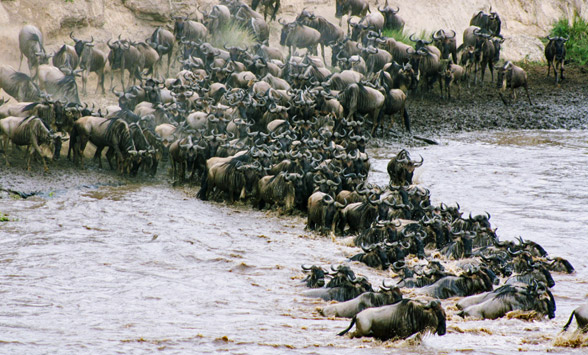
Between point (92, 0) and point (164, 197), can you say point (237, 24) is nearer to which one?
point (92, 0)

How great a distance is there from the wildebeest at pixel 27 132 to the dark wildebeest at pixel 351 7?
42.0 feet

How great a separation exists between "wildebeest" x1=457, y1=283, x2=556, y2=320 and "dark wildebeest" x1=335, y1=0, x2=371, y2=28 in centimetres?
1755

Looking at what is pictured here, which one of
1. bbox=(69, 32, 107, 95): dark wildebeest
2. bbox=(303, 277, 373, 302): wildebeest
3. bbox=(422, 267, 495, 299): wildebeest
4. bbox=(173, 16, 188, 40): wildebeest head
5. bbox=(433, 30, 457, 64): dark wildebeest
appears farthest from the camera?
bbox=(433, 30, 457, 64): dark wildebeest

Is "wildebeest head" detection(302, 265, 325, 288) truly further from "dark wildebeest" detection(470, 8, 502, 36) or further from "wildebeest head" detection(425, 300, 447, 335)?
"dark wildebeest" detection(470, 8, 502, 36)

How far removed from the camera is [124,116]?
14484mm

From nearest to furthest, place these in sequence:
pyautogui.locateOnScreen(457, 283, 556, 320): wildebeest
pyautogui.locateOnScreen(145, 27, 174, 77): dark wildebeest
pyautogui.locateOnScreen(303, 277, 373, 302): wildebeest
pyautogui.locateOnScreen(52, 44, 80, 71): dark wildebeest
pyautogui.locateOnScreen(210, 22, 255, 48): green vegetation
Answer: pyautogui.locateOnScreen(457, 283, 556, 320): wildebeest → pyautogui.locateOnScreen(303, 277, 373, 302): wildebeest → pyautogui.locateOnScreen(52, 44, 80, 71): dark wildebeest → pyautogui.locateOnScreen(145, 27, 174, 77): dark wildebeest → pyautogui.locateOnScreen(210, 22, 255, 48): green vegetation

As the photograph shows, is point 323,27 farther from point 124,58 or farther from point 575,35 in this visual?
point 575,35

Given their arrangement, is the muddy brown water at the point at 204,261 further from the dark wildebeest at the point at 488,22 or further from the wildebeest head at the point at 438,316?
the dark wildebeest at the point at 488,22

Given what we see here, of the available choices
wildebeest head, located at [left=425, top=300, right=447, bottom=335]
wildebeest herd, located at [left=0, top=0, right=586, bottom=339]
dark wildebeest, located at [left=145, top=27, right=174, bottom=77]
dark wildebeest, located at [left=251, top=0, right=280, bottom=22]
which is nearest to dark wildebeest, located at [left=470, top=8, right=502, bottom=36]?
wildebeest herd, located at [left=0, top=0, right=586, bottom=339]

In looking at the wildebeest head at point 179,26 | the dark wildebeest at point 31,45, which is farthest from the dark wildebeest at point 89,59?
the wildebeest head at point 179,26

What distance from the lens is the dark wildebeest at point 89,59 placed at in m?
17.5

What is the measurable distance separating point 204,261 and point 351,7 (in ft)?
53.1

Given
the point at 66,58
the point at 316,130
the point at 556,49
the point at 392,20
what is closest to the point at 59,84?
the point at 66,58

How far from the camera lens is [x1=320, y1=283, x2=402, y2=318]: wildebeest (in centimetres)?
700
